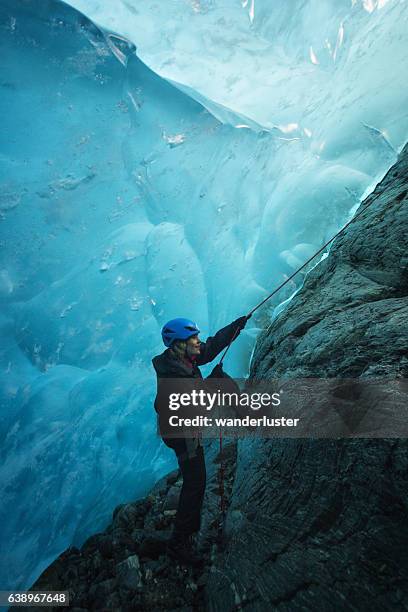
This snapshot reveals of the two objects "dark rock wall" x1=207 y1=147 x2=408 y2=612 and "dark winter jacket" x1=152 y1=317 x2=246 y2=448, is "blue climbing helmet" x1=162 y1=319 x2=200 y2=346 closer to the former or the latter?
"dark winter jacket" x1=152 y1=317 x2=246 y2=448

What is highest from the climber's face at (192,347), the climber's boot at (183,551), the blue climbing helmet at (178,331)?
the blue climbing helmet at (178,331)

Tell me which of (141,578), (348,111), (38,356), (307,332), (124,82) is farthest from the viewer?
(124,82)

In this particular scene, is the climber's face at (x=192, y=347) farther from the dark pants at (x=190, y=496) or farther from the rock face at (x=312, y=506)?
the dark pants at (x=190, y=496)

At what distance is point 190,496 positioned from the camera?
2.28 meters

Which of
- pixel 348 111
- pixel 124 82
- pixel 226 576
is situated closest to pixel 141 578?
pixel 226 576

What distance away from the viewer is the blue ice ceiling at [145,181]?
4141mm

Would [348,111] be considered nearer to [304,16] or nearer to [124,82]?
[304,16]

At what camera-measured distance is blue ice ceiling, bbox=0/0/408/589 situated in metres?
4.14

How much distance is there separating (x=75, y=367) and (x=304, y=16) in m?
7.29

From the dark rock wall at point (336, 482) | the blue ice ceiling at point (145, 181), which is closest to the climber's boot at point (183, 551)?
the dark rock wall at point (336, 482)

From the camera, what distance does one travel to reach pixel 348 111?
4.17m

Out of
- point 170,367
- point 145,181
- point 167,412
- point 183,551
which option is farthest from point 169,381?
point 145,181

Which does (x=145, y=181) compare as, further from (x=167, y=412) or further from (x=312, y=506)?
(x=312, y=506)

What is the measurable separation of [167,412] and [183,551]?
0.94 meters
